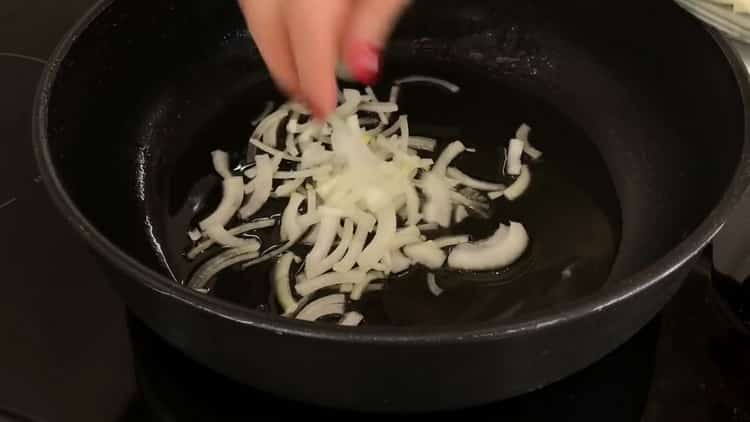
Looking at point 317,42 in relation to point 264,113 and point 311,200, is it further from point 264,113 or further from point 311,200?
point 264,113

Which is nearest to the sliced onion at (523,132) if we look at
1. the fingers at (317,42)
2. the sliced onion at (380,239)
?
the sliced onion at (380,239)

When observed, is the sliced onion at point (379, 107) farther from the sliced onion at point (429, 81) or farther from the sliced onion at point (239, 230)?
the sliced onion at point (239, 230)

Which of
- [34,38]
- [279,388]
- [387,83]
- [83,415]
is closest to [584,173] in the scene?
[387,83]

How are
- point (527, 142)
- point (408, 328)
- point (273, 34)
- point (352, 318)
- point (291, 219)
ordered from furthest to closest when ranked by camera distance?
point (527, 142) → point (291, 219) → point (352, 318) → point (273, 34) → point (408, 328)

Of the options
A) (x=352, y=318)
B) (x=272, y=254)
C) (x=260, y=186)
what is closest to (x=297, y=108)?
(x=260, y=186)

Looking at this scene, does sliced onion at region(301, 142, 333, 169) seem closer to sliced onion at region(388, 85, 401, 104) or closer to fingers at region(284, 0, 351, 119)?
sliced onion at region(388, 85, 401, 104)
